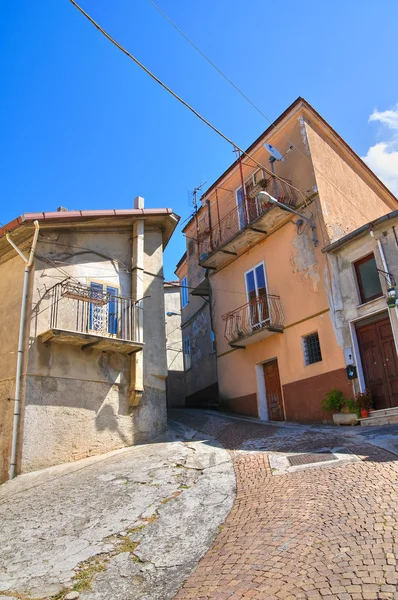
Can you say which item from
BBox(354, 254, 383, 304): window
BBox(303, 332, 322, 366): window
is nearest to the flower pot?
BBox(303, 332, 322, 366): window

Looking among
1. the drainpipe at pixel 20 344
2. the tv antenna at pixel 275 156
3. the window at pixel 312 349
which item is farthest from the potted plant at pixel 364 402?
the drainpipe at pixel 20 344

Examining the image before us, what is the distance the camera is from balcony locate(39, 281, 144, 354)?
11734 mm

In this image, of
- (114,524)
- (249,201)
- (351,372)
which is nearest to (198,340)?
(249,201)

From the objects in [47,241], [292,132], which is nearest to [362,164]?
[292,132]

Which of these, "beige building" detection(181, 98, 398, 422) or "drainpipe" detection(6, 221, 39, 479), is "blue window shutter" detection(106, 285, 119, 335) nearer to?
"drainpipe" detection(6, 221, 39, 479)

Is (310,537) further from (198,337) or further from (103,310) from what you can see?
(198,337)

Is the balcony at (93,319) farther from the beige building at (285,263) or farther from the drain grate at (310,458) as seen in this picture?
the drain grate at (310,458)

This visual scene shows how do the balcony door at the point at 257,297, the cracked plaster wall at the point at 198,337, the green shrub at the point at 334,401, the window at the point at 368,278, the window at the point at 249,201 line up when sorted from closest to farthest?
the green shrub at the point at 334,401 < the window at the point at 368,278 < the balcony door at the point at 257,297 < the window at the point at 249,201 < the cracked plaster wall at the point at 198,337

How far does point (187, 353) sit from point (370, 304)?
1239cm

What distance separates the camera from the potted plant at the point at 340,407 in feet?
42.0

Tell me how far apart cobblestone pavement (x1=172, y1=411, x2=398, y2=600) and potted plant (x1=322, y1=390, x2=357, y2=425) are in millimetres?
3815

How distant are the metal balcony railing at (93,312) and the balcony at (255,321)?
4715mm

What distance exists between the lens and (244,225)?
18234 mm

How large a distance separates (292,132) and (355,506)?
14.0m
